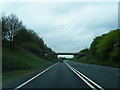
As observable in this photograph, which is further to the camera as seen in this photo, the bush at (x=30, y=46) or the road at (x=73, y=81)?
the bush at (x=30, y=46)

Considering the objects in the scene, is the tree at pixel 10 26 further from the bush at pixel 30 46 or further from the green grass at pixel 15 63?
the bush at pixel 30 46

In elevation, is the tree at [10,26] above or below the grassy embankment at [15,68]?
above

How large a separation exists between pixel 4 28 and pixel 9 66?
106 feet

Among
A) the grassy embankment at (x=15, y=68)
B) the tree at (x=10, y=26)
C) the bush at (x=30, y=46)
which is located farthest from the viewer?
the bush at (x=30, y=46)

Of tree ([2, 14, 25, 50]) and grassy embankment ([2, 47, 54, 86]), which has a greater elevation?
tree ([2, 14, 25, 50])

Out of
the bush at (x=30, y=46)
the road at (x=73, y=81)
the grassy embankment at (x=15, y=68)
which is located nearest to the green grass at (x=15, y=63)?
the grassy embankment at (x=15, y=68)

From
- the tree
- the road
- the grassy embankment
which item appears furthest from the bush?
the road

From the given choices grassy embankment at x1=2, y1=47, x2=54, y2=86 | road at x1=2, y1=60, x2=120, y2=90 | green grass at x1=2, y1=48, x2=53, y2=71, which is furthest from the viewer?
green grass at x1=2, y1=48, x2=53, y2=71

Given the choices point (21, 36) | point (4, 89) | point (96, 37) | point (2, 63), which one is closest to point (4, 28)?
point (21, 36)

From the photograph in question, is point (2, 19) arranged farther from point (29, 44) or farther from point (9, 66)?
point (29, 44)

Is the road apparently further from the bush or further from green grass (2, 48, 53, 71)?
the bush

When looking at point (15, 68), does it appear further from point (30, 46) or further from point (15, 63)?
point (30, 46)

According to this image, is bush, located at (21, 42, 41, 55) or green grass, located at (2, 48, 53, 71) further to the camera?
bush, located at (21, 42, 41, 55)

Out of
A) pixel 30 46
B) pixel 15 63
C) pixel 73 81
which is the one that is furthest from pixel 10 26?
pixel 73 81
